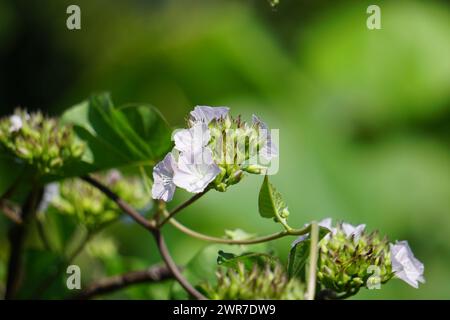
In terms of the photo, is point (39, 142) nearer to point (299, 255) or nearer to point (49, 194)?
point (49, 194)

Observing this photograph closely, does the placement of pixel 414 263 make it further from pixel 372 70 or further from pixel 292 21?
pixel 292 21

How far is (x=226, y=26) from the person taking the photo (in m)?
3.38

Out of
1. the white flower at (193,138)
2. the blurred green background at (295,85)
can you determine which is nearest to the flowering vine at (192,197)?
the white flower at (193,138)

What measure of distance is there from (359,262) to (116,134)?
375 mm

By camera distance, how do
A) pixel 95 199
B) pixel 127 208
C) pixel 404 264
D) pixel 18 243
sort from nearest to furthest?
pixel 404 264
pixel 127 208
pixel 18 243
pixel 95 199

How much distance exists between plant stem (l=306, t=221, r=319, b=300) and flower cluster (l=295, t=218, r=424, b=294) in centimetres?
6

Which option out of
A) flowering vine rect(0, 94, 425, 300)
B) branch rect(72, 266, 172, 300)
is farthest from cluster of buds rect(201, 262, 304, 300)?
branch rect(72, 266, 172, 300)

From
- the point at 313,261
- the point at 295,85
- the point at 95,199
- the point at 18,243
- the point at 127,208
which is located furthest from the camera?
the point at 295,85

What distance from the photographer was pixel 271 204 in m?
0.75

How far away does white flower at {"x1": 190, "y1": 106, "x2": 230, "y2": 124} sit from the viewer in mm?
756

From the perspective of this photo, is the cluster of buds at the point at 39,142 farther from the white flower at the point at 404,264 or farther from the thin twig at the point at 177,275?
the white flower at the point at 404,264

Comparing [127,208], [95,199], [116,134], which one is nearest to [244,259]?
[127,208]

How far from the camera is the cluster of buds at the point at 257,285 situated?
0.69m

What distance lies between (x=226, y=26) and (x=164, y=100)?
0.44 meters
